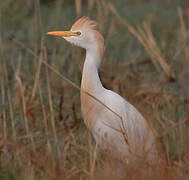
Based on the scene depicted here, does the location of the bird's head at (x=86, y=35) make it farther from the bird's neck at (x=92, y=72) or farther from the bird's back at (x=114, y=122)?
the bird's back at (x=114, y=122)

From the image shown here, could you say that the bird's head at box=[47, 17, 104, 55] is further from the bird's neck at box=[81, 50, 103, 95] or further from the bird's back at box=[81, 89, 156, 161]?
the bird's back at box=[81, 89, 156, 161]

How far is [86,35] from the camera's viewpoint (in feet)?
11.0

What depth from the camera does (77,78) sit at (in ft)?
17.0

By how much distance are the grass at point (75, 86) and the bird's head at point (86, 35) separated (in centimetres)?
19

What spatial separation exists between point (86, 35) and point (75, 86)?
2.26ft

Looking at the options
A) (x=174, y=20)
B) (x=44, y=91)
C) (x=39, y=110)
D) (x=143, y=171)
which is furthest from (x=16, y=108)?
(x=174, y=20)

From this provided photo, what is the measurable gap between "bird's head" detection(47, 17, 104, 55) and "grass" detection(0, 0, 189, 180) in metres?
0.19

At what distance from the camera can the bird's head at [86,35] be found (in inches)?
132

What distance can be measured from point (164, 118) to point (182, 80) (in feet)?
5.11

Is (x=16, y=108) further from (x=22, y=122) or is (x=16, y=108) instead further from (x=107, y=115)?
(x=107, y=115)

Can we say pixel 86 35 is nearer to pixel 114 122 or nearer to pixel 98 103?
pixel 98 103

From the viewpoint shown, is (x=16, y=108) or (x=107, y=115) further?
(x=16, y=108)

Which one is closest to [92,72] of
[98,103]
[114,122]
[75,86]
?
[98,103]

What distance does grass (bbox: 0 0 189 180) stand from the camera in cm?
281
